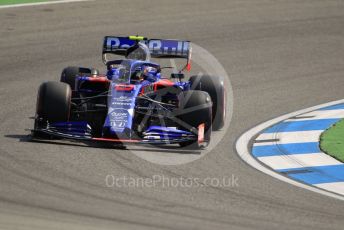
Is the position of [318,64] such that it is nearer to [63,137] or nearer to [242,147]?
[242,147]

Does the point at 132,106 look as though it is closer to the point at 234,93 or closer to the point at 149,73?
the point at 149,73

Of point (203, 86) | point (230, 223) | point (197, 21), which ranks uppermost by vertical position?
point (197, 21)

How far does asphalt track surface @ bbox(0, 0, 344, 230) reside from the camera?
9.70 m

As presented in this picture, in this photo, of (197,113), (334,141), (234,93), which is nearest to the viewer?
(197,113)

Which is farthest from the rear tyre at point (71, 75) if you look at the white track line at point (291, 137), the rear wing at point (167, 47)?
the white track line at point (291, 137)

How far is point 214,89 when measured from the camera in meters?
13.8

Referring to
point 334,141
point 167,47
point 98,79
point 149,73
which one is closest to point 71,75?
point 98,79

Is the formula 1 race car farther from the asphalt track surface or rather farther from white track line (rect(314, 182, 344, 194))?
white track line (rect(314, 182, 344, 194))

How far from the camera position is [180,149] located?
12.7 m

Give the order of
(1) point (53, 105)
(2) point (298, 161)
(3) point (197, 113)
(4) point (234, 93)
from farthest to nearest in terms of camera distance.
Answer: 1. (4) point (234, 93)
2. (3) point (197, 113)
3. (1) point (53, 105)
4. (2) point (298, 161)

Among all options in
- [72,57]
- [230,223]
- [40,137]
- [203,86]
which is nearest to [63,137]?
[40,137]

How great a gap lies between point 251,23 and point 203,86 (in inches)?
323

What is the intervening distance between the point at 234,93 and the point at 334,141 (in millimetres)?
3501

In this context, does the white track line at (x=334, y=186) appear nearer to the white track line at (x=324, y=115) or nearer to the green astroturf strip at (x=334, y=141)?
the green astroturf strip at (x=334, y=141)
